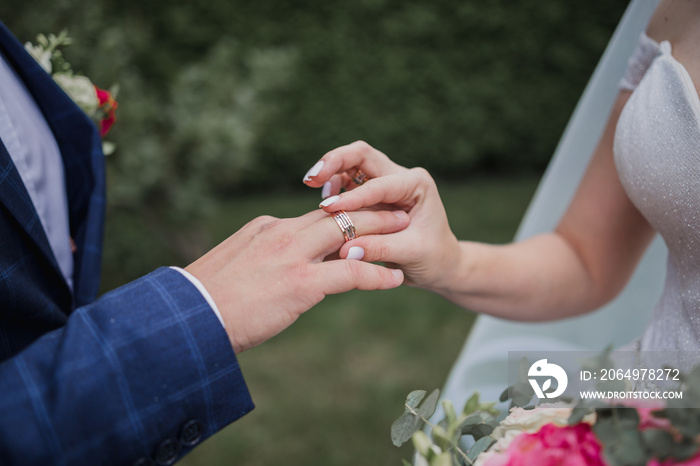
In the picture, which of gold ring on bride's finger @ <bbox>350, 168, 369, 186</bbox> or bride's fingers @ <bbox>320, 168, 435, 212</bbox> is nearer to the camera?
bride's fingers @ <bbox>320, 168, 435, 212</bbox>

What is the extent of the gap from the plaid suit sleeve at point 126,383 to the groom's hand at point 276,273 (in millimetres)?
48

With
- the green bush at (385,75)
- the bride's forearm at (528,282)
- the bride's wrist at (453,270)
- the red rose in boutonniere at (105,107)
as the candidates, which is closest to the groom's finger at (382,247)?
the bride's wrist at (453,270)

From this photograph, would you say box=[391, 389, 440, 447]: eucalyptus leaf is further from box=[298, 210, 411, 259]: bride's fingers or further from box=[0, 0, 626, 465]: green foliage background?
box=[0, 0, 626, 465]: green foliage background

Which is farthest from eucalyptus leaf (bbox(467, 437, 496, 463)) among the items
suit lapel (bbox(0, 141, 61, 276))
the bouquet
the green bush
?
the green bush

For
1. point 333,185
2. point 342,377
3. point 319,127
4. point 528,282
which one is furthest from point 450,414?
point 319,127

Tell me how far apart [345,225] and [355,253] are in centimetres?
6

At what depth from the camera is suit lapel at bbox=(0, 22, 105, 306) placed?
1.13 metres

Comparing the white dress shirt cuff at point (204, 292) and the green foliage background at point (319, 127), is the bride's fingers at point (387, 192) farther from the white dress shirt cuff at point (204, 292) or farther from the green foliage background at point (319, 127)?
the green foliage background at point (319, 127)

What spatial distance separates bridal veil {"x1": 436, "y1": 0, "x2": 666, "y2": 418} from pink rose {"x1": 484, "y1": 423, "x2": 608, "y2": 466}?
0.99 m

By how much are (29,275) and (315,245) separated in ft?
1.84

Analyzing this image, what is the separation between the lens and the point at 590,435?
592 mm

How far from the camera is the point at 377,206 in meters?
1.15

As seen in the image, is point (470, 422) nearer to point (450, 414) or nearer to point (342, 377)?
point (450, 414)

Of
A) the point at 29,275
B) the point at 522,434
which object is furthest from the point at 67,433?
the point at 522,434
